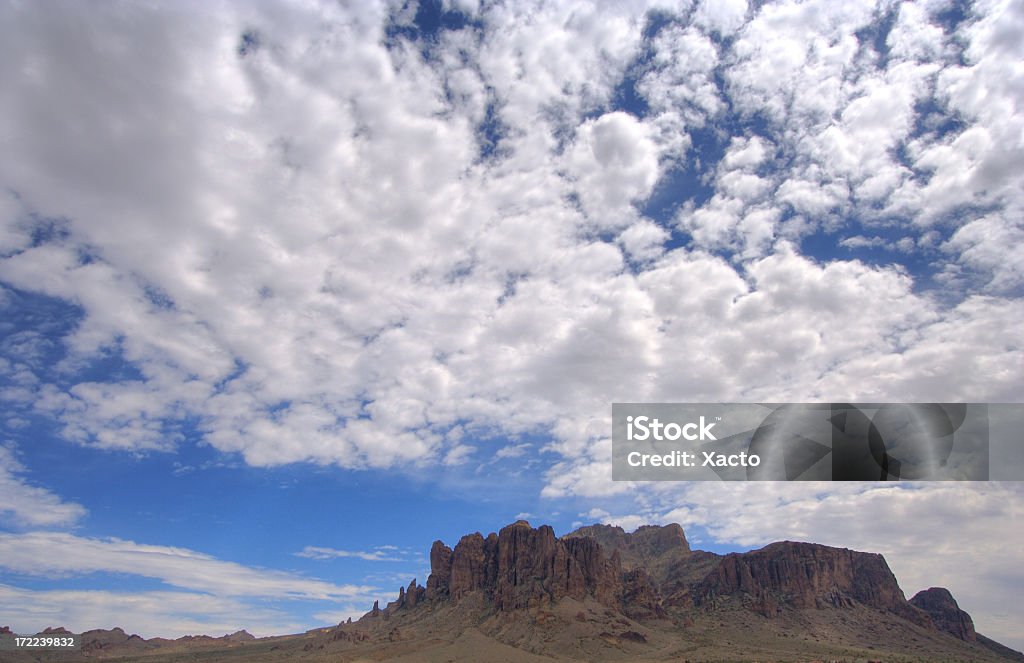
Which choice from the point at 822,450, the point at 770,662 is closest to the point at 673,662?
the point at 770,662

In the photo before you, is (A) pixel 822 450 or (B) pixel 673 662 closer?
(A) pixel 822 450

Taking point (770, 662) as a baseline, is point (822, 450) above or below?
above

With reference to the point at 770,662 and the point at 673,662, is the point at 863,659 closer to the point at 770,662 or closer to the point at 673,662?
the point at 770,662

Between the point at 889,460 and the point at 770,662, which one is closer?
the point at 889,460

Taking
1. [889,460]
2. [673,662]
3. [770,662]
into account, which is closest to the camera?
[889,460]

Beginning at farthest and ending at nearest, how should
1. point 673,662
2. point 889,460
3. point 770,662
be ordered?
point 673,662
point 770,662
point 889,460

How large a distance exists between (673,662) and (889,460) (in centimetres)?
9370

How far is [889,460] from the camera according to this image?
143375 mm

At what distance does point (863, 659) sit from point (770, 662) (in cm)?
3777

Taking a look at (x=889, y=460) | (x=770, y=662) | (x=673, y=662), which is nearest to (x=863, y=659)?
(x=770, y=662)

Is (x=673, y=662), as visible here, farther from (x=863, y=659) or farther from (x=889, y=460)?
(x=889, y=460)

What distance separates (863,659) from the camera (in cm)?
19950

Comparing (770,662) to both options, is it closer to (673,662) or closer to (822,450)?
(673,662)

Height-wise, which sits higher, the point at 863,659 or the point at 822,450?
the point at 822,450
